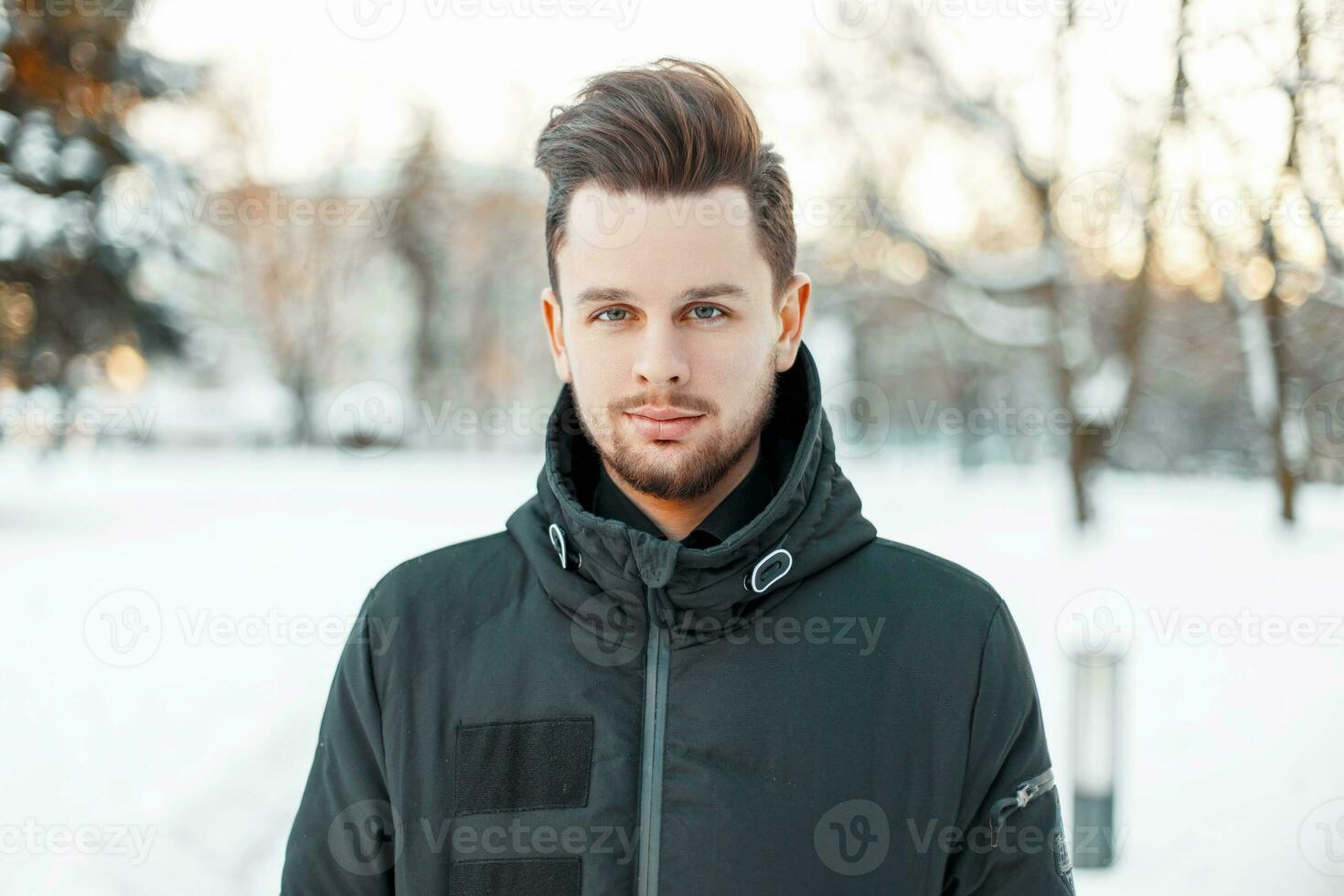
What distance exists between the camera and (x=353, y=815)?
75.3 inches

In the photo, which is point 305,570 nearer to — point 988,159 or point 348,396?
point 988,159

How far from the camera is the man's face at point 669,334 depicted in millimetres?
1850

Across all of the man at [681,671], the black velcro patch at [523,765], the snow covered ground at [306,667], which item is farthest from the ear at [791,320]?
the snow covered ground at [306,667]

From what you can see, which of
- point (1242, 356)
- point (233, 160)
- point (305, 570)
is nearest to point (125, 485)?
point (305, 570)

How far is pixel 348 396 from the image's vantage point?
26.5 m

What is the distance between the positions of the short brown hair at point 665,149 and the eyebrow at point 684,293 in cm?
13

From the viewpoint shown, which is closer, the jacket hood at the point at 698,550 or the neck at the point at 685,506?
the jacket hood at the point at 698,550

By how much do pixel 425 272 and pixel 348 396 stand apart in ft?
17.0

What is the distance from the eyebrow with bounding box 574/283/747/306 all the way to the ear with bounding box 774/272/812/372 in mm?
170

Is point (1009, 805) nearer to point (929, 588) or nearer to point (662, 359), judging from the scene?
point (929, 588)

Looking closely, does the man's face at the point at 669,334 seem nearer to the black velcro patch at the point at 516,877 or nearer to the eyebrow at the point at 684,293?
the eyebrow at the point at 684,293

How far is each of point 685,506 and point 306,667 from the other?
16.7 feet

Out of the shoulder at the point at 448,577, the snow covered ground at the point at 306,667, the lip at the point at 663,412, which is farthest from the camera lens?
the snow covered ground at the point at 306,667

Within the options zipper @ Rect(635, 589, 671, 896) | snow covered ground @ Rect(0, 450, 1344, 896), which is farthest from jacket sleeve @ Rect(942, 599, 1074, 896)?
snow covered ground @ Rect(0, 450, 1344, 896)
